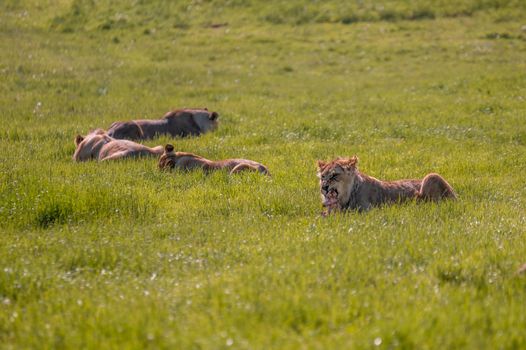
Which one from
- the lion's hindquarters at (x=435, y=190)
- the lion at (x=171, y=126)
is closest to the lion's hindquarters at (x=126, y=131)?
the lion at (x=171, y=126)

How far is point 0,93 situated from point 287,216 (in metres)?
16.4

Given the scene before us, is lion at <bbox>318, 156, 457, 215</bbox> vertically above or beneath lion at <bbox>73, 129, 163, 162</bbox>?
above

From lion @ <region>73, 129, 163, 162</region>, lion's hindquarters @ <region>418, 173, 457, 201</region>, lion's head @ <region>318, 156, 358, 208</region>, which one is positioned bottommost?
lion @ <region>73, 129, 163, 162</region>

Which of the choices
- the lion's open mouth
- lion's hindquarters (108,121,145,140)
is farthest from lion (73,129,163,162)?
the lion's open mouth

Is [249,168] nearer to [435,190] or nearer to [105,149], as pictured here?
[435,190]

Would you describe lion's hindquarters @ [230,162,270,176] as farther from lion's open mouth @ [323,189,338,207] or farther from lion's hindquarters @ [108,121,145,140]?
lion's hindquarters @ [108,121,145,140]

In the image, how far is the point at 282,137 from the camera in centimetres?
1773

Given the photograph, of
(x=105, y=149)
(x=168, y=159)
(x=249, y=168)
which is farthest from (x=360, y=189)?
(x=105, y=149)

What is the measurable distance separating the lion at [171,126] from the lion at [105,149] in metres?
1.70

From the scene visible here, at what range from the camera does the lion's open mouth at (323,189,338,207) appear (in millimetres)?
10789

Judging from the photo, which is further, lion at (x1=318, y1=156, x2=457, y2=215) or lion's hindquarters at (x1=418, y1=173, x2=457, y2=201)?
lion's hindquarters at (x1=418, y1=173, x2=457, y2=201)

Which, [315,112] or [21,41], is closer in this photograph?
[315,112]

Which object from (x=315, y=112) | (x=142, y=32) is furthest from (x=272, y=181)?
(x=142, y=32)

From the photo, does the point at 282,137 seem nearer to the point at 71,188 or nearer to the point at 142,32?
the point at 71,188
